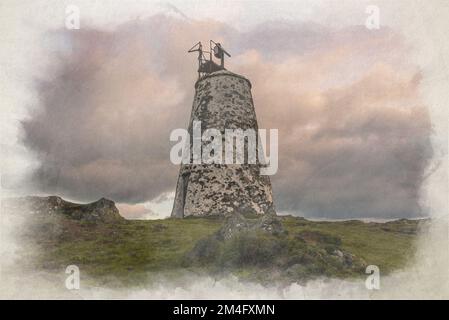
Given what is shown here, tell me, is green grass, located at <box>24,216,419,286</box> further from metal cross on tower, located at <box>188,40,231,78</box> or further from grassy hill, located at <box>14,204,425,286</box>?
metal cross on tower, located at <box>188,40,231,78</box>

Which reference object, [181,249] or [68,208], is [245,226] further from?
[68,208]

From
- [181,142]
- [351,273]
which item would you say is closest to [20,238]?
[181,142]

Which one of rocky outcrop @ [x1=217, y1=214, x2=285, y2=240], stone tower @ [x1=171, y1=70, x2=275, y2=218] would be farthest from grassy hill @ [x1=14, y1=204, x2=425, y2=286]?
stone tower @ [x1=171, y1=70, x2=275, y2=218]

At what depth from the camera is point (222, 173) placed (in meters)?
21.4

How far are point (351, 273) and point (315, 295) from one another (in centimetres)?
187

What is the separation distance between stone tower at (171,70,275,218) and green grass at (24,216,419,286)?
2.02 m

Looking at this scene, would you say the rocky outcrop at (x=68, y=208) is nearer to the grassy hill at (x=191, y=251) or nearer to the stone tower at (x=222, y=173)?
the grassy hill at (x=191, y=251)

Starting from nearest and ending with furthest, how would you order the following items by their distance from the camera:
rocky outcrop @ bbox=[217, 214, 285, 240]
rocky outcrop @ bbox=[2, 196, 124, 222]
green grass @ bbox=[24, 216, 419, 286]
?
green grass @ bbox=[24, 216, 419, 286], rocky outcrop @ bbox=[217, 214, 285, 240], rocky outcrop @ bbox=[2, 196, 124, 222]

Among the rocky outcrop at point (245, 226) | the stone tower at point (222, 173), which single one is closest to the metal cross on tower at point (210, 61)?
the stone tower at point (222, 173)

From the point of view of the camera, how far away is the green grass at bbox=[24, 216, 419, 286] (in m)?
13.0

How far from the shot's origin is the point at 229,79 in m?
23.9

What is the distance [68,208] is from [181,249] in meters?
6.32

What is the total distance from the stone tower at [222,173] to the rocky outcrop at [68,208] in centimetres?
479

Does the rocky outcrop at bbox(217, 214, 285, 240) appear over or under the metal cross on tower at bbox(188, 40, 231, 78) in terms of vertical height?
under
